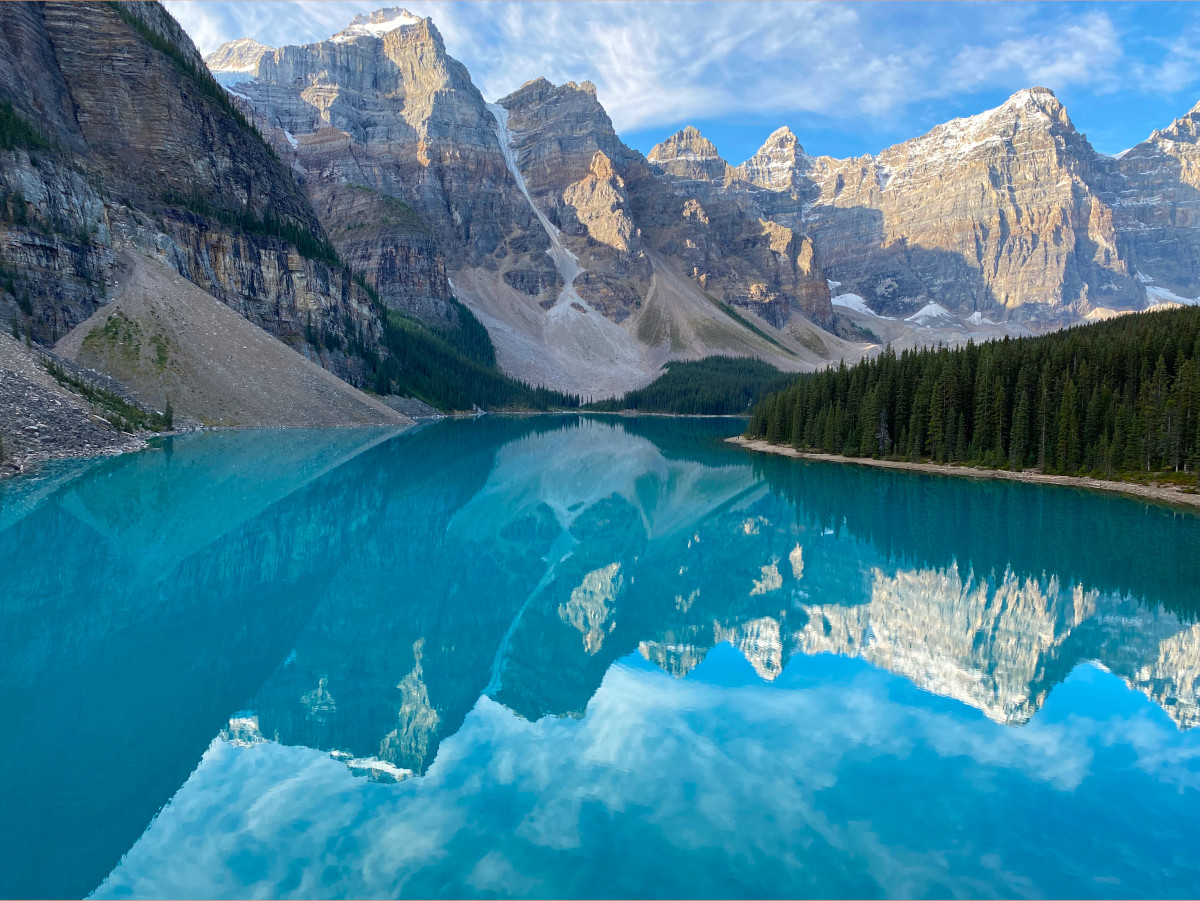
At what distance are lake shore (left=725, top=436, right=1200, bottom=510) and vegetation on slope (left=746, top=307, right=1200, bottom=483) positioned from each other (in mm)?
1391

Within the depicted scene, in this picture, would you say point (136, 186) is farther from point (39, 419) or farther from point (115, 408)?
point (39, 419)

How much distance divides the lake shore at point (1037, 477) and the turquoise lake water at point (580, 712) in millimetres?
17204

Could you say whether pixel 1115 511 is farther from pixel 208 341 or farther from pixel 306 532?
pixel 208 341

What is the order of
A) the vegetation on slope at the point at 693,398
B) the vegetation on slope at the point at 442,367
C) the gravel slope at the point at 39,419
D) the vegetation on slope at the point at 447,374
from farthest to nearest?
the vegetation on slope at the point at 693,398, the vegetation on slope at the point at 447,374, the vegetation on slope at the point at 442,367, the gravel slope at the point at 39,419

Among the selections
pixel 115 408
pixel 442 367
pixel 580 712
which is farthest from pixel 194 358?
pixel 442 367

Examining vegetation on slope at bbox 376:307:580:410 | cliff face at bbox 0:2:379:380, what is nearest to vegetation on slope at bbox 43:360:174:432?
cliff face at bbox 0:2:379:380

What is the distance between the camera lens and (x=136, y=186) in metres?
89.3

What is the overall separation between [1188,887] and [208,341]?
85.6 meters

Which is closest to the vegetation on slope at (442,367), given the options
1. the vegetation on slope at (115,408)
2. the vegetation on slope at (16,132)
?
the vegetation on slope at (16,132)

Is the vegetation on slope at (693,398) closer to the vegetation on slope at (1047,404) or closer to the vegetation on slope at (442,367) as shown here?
the vegetation on slope at (442,367)

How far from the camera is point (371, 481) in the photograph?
43.5 meters

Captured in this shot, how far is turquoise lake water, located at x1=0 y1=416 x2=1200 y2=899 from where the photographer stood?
→ 8.61 m

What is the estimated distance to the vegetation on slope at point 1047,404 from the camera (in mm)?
49906

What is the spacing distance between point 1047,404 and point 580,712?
55.6 meters
